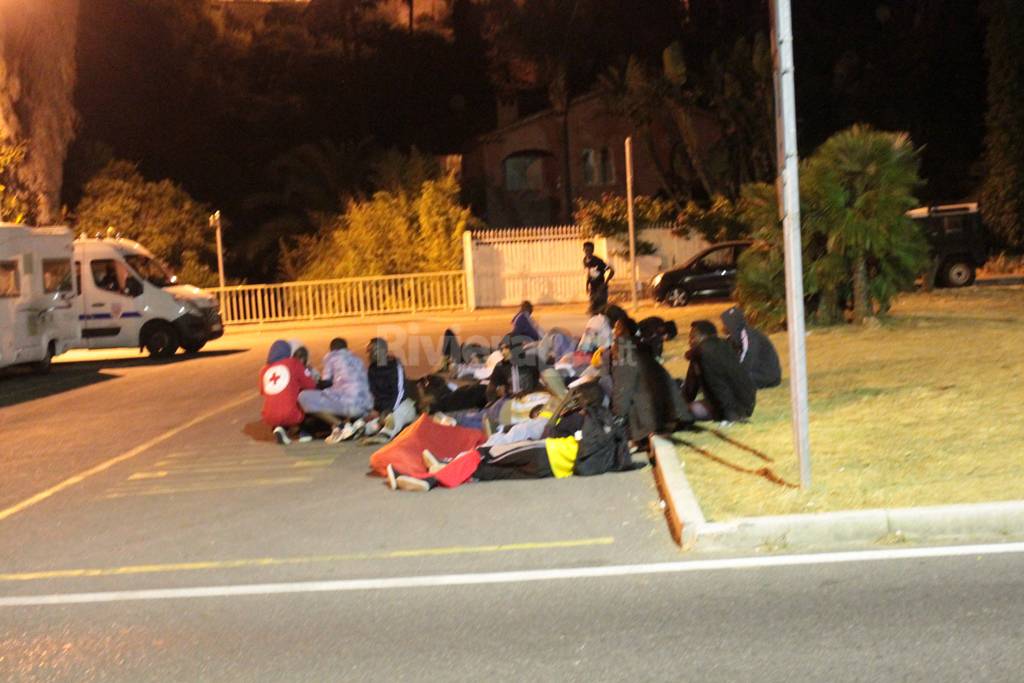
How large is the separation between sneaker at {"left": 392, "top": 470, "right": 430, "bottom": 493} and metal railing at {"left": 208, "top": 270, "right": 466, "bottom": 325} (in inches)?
878

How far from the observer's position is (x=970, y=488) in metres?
7.93

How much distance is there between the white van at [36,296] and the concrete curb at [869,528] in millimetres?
15899

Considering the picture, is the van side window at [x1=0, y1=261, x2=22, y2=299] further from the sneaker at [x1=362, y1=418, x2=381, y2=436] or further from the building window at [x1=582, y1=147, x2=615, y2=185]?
the building window at [x1=582, y1=147, x2=615, y2=185]

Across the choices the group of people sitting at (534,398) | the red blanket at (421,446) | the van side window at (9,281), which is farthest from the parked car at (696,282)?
the red blanket at (421,446)

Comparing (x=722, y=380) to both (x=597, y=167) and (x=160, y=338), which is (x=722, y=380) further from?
(x=597, y=167)

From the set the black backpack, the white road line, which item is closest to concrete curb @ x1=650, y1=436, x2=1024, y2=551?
the white road line

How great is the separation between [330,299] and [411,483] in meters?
22.9

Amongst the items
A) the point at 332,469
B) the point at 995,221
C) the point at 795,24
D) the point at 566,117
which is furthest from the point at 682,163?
the point at 332,469

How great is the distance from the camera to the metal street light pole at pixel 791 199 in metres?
8.05

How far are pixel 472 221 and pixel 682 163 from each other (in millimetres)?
9854

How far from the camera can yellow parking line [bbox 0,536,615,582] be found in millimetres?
7797

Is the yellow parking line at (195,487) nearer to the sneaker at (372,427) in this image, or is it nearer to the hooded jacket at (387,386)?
the sneaker at (372,427)

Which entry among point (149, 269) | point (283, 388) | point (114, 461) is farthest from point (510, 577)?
point (149, 269)

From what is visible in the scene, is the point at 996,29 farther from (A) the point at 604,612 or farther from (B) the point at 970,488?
(A) the point at 604,612
